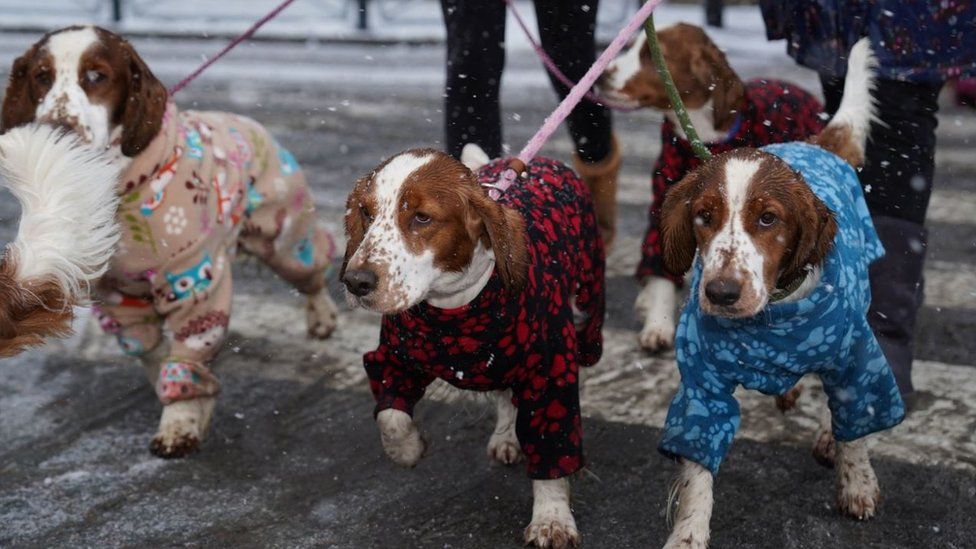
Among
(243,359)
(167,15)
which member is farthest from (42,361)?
(167,15)

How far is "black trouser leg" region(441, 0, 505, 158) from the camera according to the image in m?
4.20

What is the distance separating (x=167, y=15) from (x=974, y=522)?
46.5 ft

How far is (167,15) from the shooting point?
1570 cm

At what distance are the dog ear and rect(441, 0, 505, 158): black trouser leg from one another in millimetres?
1254

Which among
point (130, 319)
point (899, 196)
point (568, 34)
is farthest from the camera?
point (568, 34)

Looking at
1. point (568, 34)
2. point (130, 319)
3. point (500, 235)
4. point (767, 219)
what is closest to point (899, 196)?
point (568, 34)

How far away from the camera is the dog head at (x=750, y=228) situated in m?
2.79

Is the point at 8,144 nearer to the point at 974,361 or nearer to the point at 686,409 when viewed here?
the point at 686,409

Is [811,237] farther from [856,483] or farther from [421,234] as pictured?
[421,234]

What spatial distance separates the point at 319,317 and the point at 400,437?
1595 millimetres

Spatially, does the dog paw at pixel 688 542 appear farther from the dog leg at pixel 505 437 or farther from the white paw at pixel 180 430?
the white paw at pixel 180 430

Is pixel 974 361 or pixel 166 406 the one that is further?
pixel 974 361

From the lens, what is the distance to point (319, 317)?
4.73m

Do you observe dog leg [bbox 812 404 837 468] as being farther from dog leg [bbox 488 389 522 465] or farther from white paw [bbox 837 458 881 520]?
dog leg [bbox 488 389 522 465]
